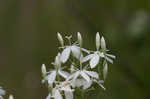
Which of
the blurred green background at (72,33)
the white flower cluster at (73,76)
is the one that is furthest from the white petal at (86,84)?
A: the blurred green background at (72,33)

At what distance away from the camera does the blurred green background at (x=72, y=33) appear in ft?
10.8

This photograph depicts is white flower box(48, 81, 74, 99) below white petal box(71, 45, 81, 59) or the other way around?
below

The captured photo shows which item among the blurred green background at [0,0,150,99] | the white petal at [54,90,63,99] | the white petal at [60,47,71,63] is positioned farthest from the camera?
the blurred green background at [0,0,150,99]

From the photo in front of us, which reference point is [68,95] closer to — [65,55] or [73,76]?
[73,76]

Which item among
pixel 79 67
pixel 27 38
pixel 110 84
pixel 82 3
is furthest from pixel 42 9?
pixel 79 67

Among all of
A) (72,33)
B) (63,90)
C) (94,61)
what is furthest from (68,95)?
(72,33)

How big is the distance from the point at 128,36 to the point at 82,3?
59cm

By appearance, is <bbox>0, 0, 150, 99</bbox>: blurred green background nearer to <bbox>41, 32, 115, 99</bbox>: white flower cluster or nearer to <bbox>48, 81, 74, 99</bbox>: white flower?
<bbox>41, 32, 115, 99</bbox>: white flower cluster

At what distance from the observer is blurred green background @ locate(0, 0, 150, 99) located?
129 inches

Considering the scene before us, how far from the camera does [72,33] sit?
415cm

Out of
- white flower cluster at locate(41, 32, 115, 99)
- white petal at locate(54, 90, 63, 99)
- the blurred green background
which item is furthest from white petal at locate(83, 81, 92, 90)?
the blurred green background

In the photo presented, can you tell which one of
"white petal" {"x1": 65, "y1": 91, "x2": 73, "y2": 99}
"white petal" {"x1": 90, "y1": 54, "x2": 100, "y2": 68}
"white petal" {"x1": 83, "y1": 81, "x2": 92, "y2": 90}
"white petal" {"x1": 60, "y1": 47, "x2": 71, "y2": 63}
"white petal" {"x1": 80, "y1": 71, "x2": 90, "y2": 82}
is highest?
"white petal" {"x1": 60, "y1": 47, "x2": 71, "y2": 63}

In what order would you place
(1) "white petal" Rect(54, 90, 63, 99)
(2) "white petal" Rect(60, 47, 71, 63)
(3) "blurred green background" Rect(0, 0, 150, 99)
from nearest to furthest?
(1) "white petal" Rect(54, 90, 63, 99) < (2) "white petal" Rect(60, 47, 71, 63) < (3) "blurred green background" Rect(0, 0, 150, 99)

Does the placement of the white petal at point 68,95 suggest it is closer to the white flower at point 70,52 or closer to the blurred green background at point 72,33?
the white flower at point 70,52
